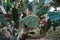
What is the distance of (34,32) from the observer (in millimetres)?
1269

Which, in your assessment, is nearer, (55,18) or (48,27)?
(55,18)

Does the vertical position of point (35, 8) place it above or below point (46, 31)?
above

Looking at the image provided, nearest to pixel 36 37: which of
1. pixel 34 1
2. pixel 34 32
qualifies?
pixel 34 32

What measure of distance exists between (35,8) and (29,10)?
6 cm

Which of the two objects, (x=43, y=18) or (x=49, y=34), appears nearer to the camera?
(x=49, y=34)

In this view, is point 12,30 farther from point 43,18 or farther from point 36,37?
point 43,18

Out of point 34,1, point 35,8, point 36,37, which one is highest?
point 34,1

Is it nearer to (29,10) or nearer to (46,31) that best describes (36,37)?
(46,31)

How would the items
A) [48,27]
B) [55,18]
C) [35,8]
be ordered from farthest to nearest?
[35,8] → [48,27] → [55,18]

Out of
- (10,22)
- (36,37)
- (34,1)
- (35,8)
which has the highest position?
(34,1)

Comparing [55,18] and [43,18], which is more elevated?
[43,18]

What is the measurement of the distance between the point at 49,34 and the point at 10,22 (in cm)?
33

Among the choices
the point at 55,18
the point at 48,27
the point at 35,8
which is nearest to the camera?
the point at 55,18

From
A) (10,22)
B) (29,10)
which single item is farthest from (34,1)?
(10,22)
